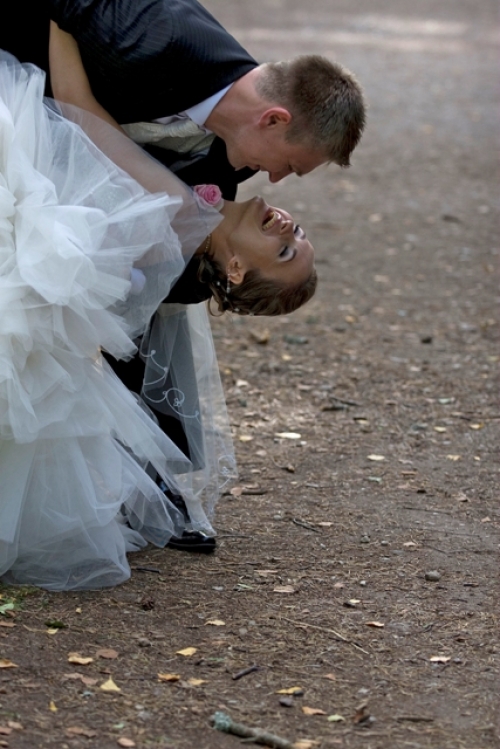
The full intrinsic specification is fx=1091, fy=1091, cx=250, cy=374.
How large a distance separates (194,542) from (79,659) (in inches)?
34.5

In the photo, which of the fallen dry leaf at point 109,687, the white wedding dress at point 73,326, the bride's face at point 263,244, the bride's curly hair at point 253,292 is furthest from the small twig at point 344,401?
the fallen dry leaf at point 109,687

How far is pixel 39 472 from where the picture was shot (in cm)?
329

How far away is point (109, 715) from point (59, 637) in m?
0.41

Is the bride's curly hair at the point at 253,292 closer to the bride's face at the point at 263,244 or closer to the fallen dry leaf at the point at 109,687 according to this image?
the bride's face at the point at 263,244

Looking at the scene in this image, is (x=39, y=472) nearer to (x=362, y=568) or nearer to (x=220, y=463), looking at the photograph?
(x=220, y=463)

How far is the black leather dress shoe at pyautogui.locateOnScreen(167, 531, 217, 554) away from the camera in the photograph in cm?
375

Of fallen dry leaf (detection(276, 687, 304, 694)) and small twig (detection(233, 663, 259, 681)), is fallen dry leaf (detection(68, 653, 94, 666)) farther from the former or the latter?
fallen dry leaf (detection(276, 687, 304, 694))

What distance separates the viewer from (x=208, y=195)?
351 cm

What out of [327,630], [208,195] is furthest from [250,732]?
[208,195]

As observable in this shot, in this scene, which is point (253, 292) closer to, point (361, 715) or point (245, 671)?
point (245, 671)

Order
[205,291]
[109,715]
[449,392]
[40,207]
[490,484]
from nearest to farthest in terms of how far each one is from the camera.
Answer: [109,715]
[40,207]
[205,291]
[490,484]
[449,392]

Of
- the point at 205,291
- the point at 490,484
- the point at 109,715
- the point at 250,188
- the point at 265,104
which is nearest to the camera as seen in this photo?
the point at 109,715

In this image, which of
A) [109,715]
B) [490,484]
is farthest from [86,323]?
[490,484]

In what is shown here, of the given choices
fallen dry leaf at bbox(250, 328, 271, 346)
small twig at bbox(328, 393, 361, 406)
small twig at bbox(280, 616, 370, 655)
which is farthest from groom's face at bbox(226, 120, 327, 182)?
fallen dry leaf at bbox(250, 328, 271, 346)
